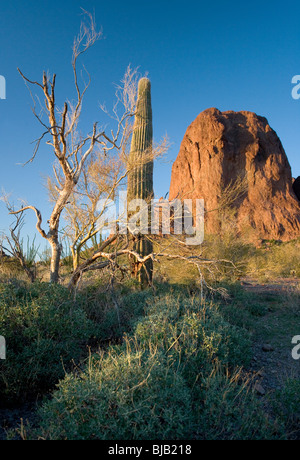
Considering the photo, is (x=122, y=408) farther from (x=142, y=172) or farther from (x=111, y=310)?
(x=142, y=172)

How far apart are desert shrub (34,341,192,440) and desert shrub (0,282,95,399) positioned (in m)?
1.11

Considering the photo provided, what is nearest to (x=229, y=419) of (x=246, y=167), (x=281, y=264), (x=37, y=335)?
(x=37, y=335)

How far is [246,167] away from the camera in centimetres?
3322

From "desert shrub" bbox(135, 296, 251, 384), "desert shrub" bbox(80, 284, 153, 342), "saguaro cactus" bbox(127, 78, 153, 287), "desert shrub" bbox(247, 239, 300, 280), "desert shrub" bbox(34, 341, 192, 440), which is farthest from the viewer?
"desert shrub" bbox(247, 239, 300, 280)

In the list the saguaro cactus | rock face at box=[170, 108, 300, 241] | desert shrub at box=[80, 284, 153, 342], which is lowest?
desert shrub at box=[80, 284, 153, 342]

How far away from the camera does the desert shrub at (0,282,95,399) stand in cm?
424

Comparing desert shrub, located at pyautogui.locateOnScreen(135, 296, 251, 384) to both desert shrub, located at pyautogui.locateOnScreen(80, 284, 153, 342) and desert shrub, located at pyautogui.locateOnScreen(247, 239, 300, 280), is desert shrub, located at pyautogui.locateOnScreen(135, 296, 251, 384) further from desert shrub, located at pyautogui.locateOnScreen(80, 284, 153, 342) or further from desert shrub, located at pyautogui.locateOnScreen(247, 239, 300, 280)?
desert shrub, located at pyautogui.locateOnScreen(247, 239, 300, 280)

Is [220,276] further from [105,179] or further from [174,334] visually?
[174,334]

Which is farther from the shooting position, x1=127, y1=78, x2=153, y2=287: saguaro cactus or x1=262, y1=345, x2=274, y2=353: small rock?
x1=127, y1=78, x2=153, y2=287: saguaro cactus

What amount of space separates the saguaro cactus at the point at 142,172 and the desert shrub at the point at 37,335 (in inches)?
129

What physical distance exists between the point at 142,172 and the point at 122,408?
6.94 metres

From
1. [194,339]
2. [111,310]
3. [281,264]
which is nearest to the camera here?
[194,339]

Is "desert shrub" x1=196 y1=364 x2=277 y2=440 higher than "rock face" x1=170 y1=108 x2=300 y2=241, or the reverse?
"rock face" x1=170 y1=108 x2=300 y2=241

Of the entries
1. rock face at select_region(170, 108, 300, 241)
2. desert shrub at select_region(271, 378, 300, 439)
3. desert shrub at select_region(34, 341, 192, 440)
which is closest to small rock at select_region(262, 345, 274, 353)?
desert shrub at select_region(271, 378, 300, 439)
